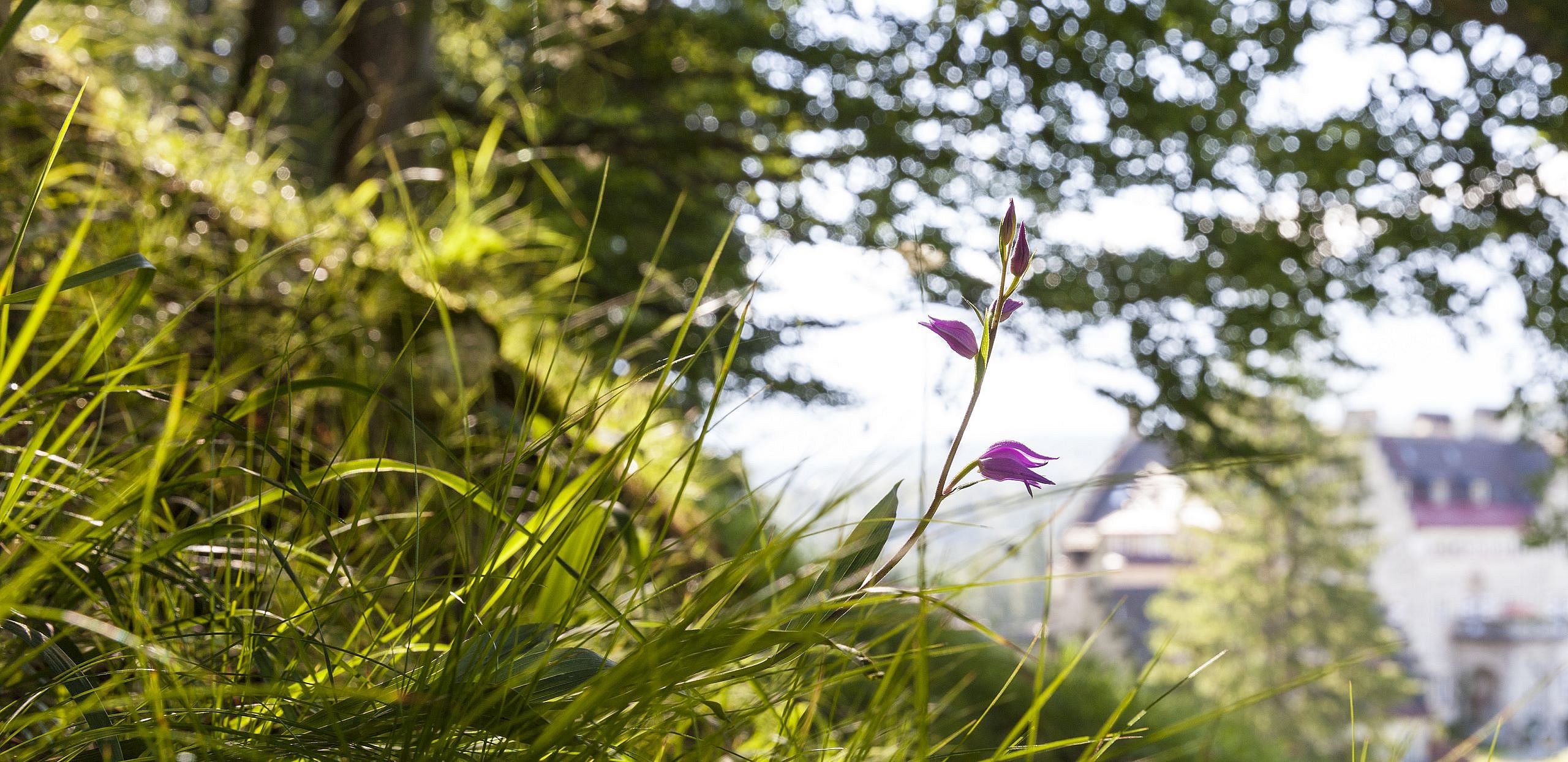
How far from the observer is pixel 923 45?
146 inches

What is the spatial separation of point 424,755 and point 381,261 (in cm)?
164

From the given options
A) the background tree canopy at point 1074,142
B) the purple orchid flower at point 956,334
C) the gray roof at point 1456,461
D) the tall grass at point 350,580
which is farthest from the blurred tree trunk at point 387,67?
the gray roof at point 1456,461

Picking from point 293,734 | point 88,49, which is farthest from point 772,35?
point 293,734

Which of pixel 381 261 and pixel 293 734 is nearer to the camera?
pixel 293 734

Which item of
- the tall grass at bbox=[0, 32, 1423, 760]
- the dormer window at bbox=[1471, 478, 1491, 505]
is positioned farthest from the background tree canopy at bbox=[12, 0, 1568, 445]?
the dormer window at bbox=[1471, 478, 1491, 505]

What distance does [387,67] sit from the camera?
3.55 metres

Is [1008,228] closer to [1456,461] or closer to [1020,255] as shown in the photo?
[1020,255]

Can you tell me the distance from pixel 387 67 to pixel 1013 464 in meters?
3.61

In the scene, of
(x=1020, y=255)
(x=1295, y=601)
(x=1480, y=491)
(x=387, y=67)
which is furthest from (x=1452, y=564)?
(x=1020, y=255)

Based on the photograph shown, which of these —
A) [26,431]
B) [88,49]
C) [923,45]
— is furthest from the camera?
[923,45]

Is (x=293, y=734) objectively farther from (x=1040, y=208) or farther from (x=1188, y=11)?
(x=1188, y=11)

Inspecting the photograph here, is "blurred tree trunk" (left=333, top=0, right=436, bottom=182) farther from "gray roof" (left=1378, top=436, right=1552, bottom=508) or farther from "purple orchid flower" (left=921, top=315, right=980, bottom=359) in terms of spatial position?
"gray roof" (left=1378, top=436, right=1552, bottom=508)

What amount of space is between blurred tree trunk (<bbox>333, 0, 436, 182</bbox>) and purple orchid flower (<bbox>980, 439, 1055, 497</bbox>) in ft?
10.6

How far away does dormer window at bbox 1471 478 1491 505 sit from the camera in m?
31.9
